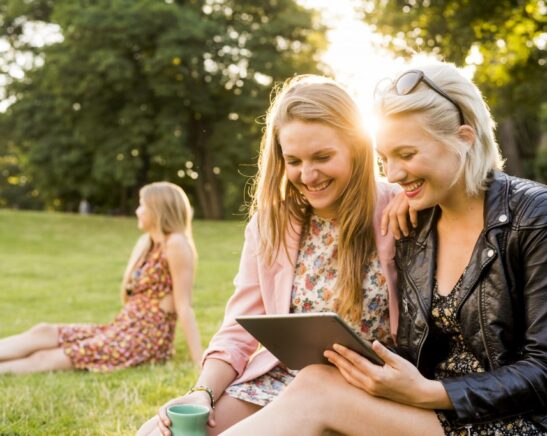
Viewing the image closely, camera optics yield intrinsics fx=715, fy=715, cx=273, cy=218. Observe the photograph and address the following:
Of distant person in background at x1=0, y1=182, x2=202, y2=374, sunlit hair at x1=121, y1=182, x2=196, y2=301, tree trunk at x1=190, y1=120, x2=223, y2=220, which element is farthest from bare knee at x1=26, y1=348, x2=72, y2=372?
tree trunk at x1=190, y1=120, x2=223, y2=220

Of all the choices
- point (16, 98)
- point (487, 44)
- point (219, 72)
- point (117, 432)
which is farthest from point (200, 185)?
point (117, 432)

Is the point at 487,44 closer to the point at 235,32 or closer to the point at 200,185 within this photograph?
the point at 235,32

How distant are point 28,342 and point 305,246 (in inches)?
147

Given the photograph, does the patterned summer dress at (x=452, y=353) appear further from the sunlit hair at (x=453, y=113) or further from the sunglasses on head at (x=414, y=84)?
the sunglasses on head at (x=414, y=84)

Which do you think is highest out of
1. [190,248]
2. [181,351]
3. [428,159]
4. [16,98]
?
[16,98]

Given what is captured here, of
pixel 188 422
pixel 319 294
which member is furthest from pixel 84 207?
pixel 188 422

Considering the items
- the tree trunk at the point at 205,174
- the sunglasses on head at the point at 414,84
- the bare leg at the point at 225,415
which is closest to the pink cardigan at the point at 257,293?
the bare leg at the point at 225,415

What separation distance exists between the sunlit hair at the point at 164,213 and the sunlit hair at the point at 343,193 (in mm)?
3215

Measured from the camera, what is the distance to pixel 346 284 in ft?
10.2

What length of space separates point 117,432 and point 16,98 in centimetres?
3013

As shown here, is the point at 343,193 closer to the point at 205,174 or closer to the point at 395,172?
the point at 395,172

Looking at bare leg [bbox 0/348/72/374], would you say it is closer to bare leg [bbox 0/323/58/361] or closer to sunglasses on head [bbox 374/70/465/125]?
bare leg [bbox 0/323/58/361]

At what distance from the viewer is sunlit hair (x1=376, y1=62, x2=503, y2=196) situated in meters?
2.64

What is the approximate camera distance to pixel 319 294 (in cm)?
327
